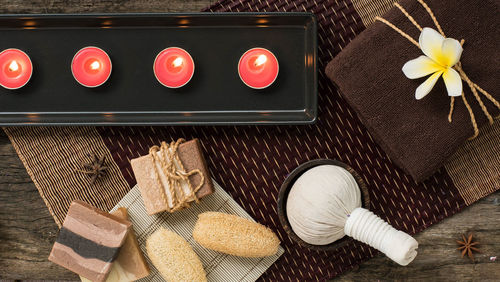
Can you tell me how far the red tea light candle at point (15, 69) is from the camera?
0.93 meters

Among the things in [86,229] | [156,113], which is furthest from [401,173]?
[86,229]

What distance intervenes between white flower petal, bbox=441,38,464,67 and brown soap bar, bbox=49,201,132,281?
2.05 ft

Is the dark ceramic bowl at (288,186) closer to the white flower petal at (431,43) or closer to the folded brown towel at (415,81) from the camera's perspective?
the folded brown towel at (415,81)

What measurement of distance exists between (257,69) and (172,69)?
6.4 inches

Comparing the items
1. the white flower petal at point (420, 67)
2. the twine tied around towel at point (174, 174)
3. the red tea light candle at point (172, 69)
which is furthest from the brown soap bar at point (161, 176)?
the white flower petal at point (420, 67)

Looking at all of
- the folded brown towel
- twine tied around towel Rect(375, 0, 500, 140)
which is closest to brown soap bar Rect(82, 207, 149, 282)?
the folded brown towel

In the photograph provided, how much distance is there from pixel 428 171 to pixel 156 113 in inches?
20.5

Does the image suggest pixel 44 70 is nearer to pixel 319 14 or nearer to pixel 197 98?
pixel 197 98

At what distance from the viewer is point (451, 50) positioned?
2.47 ft

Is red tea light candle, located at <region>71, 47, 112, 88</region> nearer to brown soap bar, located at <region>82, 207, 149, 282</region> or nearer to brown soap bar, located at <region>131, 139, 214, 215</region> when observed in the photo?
brown soap bar, located at <region>131, 139, 214, 215</region>

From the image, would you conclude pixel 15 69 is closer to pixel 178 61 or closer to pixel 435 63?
pixel 178 61

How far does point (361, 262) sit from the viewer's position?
96 cm

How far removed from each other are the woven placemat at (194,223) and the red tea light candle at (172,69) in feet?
0.71

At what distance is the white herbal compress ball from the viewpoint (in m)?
0.78
